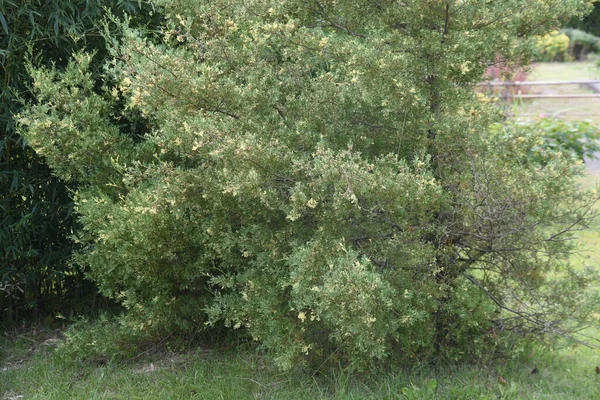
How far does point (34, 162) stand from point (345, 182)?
2883 mm

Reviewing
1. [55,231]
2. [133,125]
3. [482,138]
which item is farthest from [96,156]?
[482,138]

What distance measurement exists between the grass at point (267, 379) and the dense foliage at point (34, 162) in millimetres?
728

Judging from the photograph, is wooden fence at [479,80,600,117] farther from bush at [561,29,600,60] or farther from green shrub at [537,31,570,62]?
bush at [561,29,600,60]

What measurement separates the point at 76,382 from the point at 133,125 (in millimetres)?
1851

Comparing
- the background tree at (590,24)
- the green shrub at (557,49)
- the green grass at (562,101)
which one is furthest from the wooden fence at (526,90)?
the background tree at (590,24)

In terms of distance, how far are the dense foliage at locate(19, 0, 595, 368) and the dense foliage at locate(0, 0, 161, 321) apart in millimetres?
521

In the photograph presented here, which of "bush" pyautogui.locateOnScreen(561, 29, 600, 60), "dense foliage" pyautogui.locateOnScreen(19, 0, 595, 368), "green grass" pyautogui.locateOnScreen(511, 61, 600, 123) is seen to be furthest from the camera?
"bush" pyautogui.locateOnScreen(561, 29, 600, 60)

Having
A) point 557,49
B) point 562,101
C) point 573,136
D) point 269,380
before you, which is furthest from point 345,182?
point 557,49

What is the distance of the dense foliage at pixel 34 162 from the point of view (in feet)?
16.6

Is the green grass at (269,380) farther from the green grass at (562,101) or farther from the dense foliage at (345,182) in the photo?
the green grass at (562,101)

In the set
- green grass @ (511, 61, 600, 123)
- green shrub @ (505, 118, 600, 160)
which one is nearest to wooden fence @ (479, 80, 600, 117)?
green grass @ (511, 61, 600, 123)

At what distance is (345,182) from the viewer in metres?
3.58

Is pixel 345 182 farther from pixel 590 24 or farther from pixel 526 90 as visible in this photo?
pixel 590 24

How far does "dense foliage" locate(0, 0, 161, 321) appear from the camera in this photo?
5.06 metres
